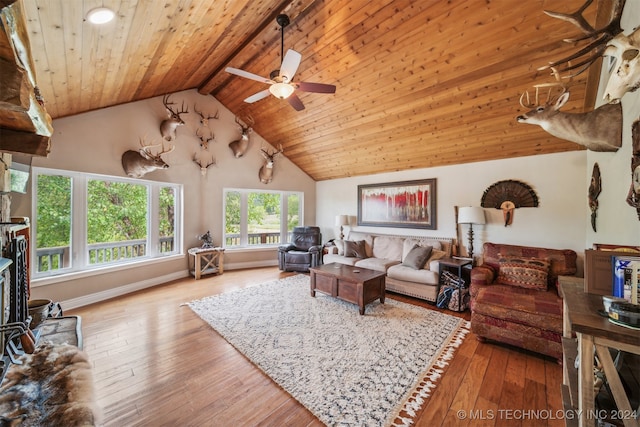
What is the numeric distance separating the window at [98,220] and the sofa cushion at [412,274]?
4.21 m

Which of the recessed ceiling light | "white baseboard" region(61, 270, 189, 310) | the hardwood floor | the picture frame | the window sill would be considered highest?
the recessed ceiling light

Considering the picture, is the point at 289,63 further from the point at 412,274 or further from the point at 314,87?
the point at 412,274

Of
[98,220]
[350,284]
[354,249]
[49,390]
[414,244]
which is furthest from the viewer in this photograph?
[354,249]

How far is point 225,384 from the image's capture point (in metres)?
2.02

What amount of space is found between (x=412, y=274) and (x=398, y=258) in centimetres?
83

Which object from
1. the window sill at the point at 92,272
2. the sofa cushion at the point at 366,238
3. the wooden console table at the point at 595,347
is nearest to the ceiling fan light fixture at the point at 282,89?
the wooden console table at the point at 595,347

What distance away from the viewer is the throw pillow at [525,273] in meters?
2.97

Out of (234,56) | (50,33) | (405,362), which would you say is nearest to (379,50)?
(234,56)

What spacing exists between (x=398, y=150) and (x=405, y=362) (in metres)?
3.51

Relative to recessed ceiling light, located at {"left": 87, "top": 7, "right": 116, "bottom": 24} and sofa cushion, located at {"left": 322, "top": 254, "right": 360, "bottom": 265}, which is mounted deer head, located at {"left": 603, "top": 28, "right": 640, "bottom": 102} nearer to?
recessed ceiling light, located at {"left": 87, "top": 7, "right": 116, "bottom": 24}

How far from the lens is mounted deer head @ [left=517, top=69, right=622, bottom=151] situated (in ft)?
5.81

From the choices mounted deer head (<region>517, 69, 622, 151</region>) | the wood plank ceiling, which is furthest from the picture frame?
mounted deer head (<region>517, 69, 622, 151</region>)

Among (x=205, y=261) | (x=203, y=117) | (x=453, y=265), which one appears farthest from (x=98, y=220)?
(x=453, y=265)

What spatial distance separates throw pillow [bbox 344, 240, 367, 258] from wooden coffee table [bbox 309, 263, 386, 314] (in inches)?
46.1
